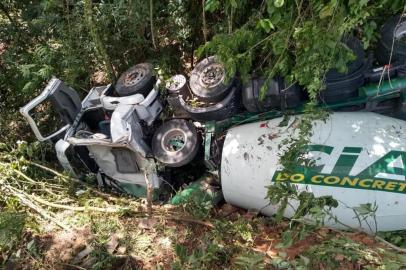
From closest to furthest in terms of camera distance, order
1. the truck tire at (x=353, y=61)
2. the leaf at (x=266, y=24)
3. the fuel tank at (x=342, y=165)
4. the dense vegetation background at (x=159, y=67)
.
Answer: the dense vegetation background at (x=159, y=67) < the leaf at (x=266, y=24) < the fuel tank at (x=342, y=165) < the truck tire at (x=353, y=61)

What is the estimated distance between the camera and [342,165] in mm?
3336

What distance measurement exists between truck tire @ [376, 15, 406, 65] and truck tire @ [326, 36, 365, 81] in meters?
0.18

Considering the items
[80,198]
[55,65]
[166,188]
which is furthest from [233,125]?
[55,65]

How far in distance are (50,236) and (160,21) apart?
2.68 metres

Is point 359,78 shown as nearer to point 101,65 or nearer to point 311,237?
point 311,237

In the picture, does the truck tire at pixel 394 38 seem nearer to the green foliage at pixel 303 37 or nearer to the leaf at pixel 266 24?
the green foliage at pixel 303 37

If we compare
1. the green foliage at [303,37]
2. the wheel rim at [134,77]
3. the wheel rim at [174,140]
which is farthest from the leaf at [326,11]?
the wheel rim at [134,77]

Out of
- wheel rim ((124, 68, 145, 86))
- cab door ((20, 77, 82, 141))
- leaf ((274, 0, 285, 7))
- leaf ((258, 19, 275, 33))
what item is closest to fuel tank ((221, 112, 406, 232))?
leaf ((258, 19, 275, 33))

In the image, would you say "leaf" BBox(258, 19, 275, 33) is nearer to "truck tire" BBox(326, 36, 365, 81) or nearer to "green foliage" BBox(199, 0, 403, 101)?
"green foliage" BBox(199, 0, 403, 101)

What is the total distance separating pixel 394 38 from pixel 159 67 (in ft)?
7.42

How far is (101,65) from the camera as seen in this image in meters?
5.45

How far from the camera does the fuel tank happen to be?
3250 mm

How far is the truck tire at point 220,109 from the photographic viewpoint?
3818mm

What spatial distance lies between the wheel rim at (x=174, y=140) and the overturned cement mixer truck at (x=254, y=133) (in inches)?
0.4
